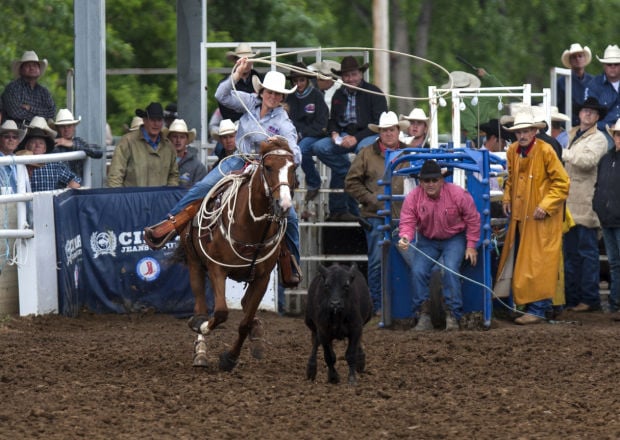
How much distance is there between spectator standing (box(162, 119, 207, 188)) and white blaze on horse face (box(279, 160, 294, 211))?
5861 millimetres

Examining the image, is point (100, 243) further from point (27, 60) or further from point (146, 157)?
point (27, 60)

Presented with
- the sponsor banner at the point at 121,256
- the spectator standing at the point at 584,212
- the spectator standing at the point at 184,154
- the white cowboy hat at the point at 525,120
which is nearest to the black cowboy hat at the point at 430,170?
the white cowboy hat at the point at 525,120

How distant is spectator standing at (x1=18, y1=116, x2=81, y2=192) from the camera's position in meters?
14.9

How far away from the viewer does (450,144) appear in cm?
1500

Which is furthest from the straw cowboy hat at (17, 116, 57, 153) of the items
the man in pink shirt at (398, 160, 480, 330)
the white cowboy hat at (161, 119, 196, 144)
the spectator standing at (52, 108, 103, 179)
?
the man in pink shirt at (398, 160, 480, 330)

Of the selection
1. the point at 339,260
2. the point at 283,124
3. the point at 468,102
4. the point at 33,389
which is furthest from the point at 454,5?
the point at 33,389

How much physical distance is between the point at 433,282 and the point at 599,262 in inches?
112

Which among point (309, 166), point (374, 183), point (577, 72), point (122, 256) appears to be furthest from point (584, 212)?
point (122, 256)

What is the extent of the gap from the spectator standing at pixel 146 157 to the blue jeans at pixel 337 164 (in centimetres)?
170

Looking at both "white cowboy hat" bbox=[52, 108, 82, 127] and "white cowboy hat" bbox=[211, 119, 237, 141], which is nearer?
"white cowboy hat" bbox=[211, 119, 237, 141]

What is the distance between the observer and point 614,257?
1573 centimetres

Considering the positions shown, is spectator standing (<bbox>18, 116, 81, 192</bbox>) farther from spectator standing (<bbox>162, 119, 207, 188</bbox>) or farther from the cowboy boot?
the cowboy boot

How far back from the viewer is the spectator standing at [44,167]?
14914 mm

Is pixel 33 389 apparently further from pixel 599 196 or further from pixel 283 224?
pixel 599 196
